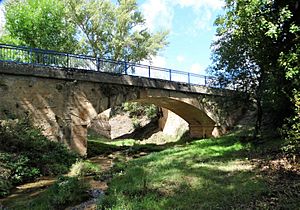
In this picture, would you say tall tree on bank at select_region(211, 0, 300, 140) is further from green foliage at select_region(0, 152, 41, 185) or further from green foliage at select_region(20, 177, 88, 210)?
green foliage at select_region(0, 152, 41, 185)

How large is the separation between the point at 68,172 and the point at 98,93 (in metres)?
5.26

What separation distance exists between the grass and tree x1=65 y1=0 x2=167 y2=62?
20.8 meters

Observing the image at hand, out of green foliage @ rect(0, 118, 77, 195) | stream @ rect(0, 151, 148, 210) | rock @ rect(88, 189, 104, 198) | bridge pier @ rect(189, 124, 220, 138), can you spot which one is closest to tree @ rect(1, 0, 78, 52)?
green foliage @ rect(0, 118, 77, 195)

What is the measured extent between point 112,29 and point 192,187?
24.6 meters

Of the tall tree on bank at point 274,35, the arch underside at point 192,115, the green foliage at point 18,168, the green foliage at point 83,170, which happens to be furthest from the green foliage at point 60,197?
the arch underside at point 192,115

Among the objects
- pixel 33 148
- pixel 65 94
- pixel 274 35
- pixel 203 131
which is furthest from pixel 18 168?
pixel 203 131

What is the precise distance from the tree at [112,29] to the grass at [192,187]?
68.4ft

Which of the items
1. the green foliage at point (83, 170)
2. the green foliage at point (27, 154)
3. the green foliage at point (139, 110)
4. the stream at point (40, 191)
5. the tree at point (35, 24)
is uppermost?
the tree at point (35, 24)

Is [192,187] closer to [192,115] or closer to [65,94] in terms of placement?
[65,94]

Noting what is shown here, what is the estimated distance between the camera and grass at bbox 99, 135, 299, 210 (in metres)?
5.79

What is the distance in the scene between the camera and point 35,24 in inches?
849

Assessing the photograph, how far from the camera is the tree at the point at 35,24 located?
21.5 m

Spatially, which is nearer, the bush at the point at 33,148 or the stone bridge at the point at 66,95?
the bush at the point at 33,148

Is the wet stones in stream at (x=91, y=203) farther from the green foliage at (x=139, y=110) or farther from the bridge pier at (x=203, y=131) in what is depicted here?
the green foliage at (x=139, y=110)
